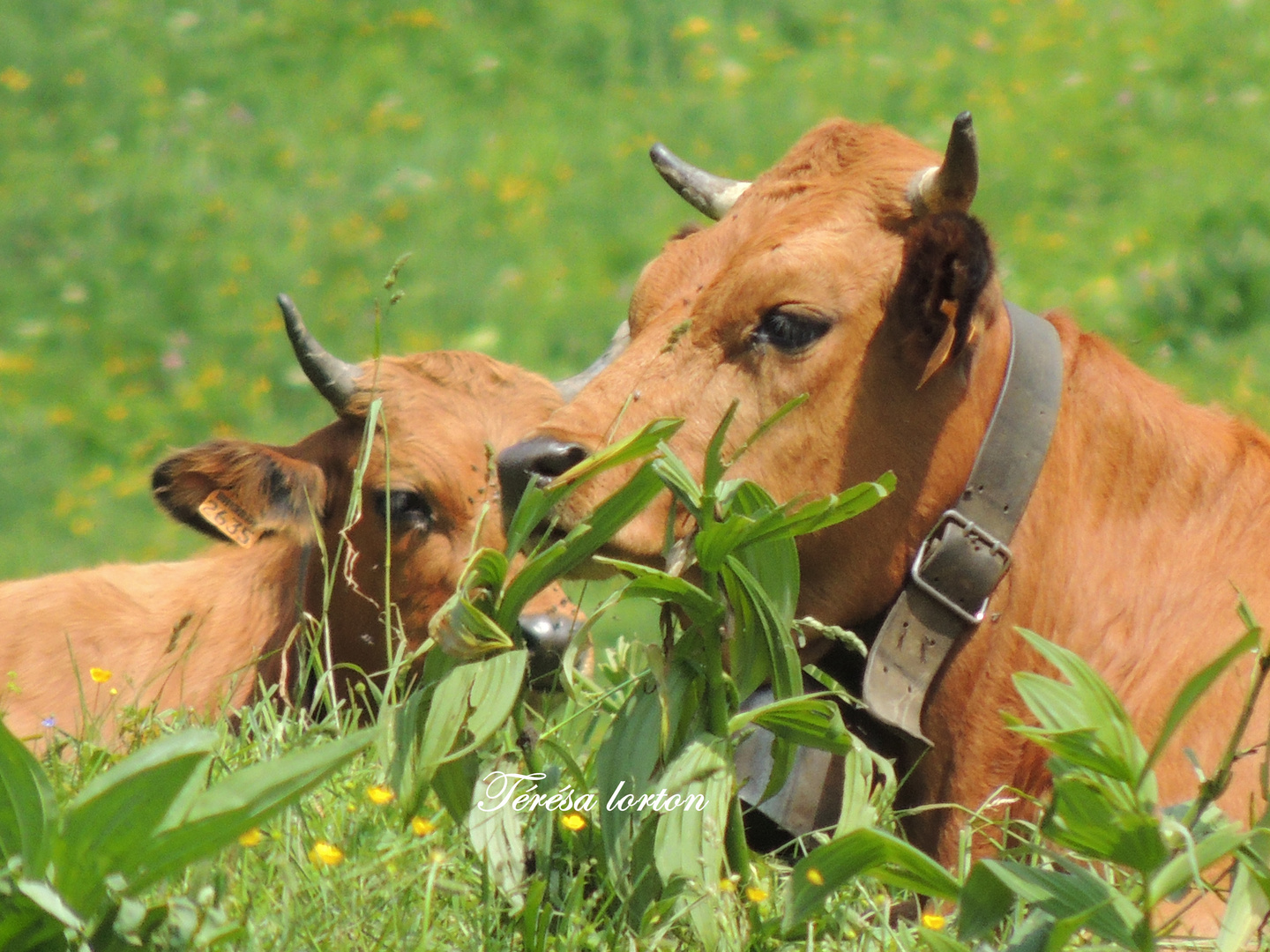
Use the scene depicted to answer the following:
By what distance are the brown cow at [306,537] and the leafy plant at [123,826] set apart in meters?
2.79

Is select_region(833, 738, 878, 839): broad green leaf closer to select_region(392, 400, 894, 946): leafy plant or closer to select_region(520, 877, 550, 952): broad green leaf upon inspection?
select_region(392, 400, 894, 946): leafy plant

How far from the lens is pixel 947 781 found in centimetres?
354

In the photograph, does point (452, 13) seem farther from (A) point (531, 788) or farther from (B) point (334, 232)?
(A) point (531, 788)

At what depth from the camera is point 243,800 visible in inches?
85.6

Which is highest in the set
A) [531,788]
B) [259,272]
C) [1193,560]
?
[1193,560]

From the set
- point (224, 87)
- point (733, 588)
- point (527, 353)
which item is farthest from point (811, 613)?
point (224, 87)

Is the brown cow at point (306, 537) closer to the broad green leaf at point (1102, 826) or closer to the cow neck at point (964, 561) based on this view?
the cow neck at point (964, 561)

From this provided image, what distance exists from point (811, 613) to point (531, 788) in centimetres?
95

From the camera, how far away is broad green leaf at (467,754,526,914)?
2.74 meters

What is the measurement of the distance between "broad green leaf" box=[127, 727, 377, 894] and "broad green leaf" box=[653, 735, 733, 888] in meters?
0.66

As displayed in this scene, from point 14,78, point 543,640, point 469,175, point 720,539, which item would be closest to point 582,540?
point 720,539

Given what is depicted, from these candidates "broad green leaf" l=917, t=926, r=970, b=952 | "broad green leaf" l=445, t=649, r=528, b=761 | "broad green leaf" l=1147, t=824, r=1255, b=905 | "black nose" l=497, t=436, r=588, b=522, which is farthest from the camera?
"black nose" l=497, t=436, r=588, b=522

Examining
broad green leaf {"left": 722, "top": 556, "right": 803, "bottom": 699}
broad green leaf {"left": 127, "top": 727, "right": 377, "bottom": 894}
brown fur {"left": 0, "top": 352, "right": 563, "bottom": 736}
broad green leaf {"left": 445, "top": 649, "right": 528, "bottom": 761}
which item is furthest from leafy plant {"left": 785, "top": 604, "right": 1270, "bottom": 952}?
brown fur {"left": 0, "top": 352, "right": 563, "bottom": 736}

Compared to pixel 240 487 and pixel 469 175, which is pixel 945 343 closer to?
pixel 240 487
